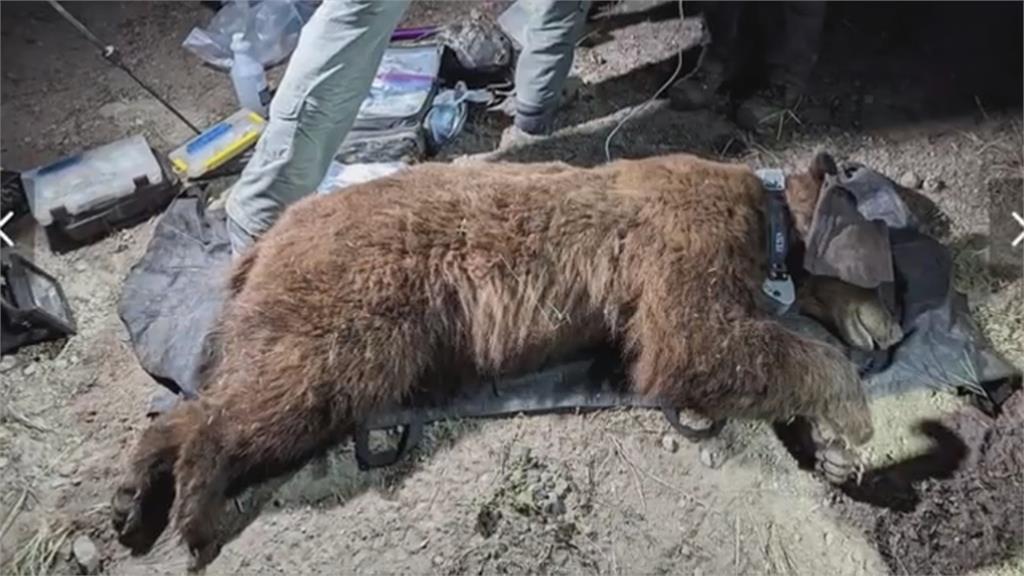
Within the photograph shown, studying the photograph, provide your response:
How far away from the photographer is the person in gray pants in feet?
9.60

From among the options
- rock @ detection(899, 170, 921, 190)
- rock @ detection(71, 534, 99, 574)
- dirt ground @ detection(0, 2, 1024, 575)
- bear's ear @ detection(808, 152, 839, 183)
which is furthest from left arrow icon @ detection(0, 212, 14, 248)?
rock @ detection(899, 170, 921, 190)

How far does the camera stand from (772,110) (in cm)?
396

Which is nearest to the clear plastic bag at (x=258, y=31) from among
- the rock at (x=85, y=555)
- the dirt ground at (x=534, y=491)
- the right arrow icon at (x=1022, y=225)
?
the dirt ground at (x=534, y=491)

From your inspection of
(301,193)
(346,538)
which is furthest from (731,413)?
(301,193)

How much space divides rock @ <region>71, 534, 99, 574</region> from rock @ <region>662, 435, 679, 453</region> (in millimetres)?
1578

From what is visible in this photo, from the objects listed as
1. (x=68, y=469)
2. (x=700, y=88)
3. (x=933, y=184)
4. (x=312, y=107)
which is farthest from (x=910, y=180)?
(x=68, y=469)

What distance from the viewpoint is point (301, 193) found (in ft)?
10.3

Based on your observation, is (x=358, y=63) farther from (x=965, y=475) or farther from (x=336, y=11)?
(x=965, y=475)

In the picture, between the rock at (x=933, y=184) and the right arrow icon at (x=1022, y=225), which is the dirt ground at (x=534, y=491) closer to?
the rock at (x=933, y=184)

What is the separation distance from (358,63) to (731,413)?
4.76 ft

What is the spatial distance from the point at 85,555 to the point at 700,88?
268 centimetres

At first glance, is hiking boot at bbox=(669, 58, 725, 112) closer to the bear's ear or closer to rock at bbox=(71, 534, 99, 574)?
the bear's ear

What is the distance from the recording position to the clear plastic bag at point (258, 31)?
4102 millimetres

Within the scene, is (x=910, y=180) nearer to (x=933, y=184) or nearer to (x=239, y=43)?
(x=933, y=184)
